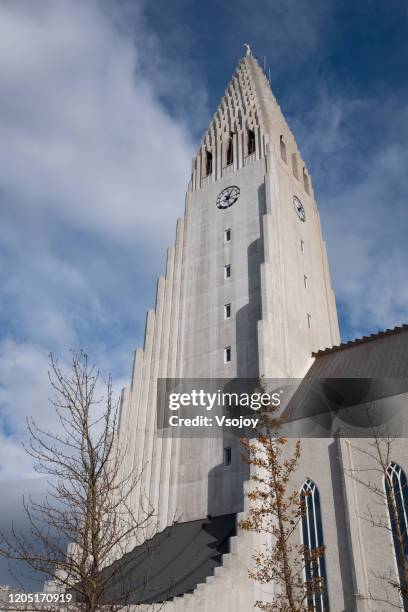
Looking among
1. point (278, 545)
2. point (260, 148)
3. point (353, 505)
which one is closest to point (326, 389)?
point (353, 505)

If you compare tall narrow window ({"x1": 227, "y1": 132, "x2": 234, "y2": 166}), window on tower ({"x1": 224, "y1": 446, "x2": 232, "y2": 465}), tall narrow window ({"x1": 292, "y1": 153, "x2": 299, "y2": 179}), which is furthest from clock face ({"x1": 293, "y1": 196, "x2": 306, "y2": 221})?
window on tower ({"x1": 224, "y1": 446, "x2": 232, "y2": 465})

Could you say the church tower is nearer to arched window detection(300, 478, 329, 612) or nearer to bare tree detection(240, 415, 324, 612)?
arched window detection(300, 478, 329, 612)

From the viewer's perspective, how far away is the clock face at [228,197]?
3891 centimetres

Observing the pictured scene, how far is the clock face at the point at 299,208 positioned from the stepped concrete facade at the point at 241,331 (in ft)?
0.60

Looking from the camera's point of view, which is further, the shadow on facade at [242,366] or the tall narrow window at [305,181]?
the tall narrow window at [305,181]

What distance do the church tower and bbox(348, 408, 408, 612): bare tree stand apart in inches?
260

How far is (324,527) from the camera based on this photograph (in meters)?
22.7

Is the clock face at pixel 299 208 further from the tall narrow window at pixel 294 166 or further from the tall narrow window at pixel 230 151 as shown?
the tall narrow window at pixel 230 151

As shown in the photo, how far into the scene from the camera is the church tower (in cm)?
2975

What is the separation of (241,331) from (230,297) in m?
2.91

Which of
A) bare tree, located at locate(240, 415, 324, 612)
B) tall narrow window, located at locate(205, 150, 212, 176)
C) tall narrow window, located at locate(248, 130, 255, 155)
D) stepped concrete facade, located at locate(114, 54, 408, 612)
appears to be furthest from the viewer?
tall narrow window, located at locate(205, 150, 212, 176)

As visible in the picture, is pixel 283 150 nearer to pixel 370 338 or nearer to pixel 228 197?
pixel 228 197

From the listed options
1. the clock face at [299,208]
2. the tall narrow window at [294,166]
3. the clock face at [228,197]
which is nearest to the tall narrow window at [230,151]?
the clock face at [228,197]

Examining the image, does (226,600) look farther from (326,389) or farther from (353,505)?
(326,389)
